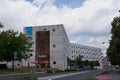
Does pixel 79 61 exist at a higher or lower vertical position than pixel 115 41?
higher

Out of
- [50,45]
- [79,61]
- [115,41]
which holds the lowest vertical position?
[115,41]

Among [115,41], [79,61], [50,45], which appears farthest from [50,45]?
[79,61]

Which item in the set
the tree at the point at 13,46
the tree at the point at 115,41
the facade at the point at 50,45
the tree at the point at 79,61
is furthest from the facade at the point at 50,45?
the tree at the point at 79,61

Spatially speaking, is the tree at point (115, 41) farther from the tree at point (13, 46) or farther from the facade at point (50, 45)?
the facade at point (50, 45)

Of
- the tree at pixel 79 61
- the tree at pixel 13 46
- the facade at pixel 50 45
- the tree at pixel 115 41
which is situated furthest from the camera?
the tree at pixel 79 61

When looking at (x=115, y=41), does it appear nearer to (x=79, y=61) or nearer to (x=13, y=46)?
(x=13, y=46)

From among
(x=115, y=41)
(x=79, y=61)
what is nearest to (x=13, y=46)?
(x=115, y=41)

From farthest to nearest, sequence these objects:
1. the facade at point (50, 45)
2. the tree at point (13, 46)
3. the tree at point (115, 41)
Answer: the facade at point (50, 45) → the tree at point (13, 46) → the tree at point (115, 41)

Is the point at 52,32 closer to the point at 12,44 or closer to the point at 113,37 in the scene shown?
the point at 12,44

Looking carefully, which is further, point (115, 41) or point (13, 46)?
point (13, 46)

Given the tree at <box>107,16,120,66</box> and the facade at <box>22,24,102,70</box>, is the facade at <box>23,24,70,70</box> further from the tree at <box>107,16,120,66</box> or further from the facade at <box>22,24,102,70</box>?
the tree at <box>107,16,120,66</box>

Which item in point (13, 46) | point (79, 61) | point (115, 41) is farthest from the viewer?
point (79, 61)

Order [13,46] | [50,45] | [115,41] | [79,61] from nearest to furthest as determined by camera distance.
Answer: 1. [115,41]
2. [13,46]
3. [50,45]
4. [79,61]

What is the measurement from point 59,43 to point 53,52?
4.22m
